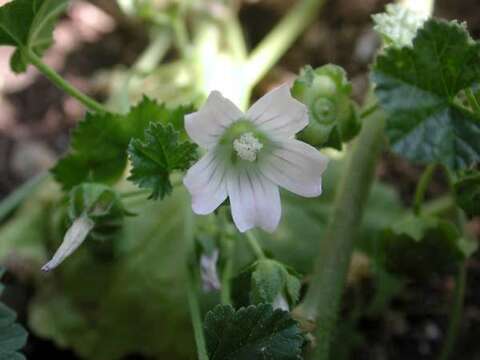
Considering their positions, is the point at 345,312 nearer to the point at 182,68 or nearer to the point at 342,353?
the point at 342,353

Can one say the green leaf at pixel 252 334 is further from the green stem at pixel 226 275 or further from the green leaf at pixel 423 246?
the green leaf at pixel 423 246

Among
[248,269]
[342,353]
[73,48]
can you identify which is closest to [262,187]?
[248,269]

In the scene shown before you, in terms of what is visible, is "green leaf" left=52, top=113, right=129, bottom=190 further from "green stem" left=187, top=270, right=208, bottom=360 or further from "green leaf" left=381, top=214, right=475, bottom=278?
"green leaf" left=381, top=214, right=475, bottom=278

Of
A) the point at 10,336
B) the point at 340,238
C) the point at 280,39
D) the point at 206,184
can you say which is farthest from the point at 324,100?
the point at 280,39

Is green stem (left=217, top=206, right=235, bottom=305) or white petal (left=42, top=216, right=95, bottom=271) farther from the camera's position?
green stem (left=217, top=206, right=235, bottom=305)

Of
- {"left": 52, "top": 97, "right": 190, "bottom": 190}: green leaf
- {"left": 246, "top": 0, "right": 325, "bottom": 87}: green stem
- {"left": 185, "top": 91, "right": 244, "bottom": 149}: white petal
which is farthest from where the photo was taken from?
{"left": 246, "top": 0, "right": 325, "bottom": 87}: green stem

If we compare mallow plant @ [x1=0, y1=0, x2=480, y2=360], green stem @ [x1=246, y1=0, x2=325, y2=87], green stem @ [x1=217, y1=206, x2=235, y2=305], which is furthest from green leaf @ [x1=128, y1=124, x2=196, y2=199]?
green stem @ [x1=246, y1=0, x2=325, y2=87]

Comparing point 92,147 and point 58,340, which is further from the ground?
point 92,147

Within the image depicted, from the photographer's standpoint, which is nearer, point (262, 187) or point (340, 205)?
point (262, 187)
